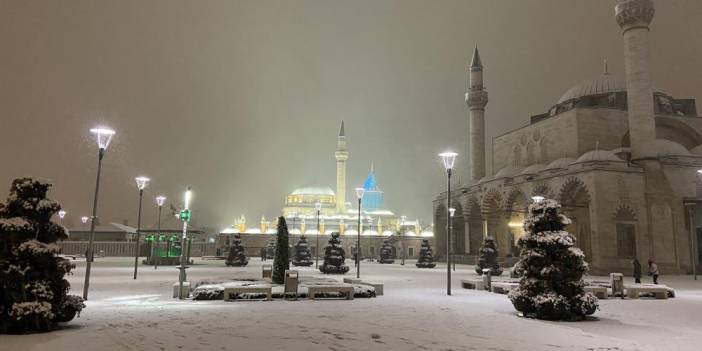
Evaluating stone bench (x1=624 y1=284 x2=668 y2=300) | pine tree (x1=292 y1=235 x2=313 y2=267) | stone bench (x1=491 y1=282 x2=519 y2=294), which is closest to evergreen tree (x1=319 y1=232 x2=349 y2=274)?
pine tree (x1=292 y1=235 x2=313 y2=267)

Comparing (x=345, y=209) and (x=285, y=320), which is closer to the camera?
(x=285, y=320)

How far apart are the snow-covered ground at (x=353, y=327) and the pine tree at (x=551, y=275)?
482 mm

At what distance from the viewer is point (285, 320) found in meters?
11.4

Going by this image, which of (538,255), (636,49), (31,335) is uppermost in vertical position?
(636,49)

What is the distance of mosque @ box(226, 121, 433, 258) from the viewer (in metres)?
76.5

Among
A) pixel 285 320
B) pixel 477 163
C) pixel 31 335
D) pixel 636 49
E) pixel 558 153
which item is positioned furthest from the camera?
pixel 477 163

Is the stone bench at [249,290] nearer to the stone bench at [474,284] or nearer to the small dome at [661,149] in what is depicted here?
the stone bench at [474,284]

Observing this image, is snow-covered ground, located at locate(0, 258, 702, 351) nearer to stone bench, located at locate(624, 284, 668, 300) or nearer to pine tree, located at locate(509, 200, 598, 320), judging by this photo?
pine tree, located at locate(509, 200, 598, 320)

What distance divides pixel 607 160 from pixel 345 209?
67.0 meters

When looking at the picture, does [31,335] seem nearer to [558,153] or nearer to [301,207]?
[558,153]

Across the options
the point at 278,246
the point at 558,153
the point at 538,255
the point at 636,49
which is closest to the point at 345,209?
the point at 558,153

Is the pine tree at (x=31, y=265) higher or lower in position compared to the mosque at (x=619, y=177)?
Result: lower

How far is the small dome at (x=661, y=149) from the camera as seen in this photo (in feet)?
119

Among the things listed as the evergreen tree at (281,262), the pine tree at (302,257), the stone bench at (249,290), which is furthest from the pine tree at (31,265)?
the pine tree at (302,257)
